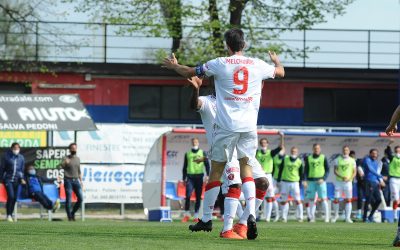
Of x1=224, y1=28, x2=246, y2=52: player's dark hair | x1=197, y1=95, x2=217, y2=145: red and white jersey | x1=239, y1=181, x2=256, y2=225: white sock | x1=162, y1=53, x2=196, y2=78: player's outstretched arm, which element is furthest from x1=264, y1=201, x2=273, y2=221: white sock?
x1=224, y1=28, x2=246, y2=52: player's dark hair

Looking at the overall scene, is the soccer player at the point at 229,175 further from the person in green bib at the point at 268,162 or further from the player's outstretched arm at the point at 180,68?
the person in green bib at the point at 268,162

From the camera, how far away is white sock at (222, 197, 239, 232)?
14711 millimetres

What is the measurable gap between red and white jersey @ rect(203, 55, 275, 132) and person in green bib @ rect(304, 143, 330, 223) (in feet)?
56.1

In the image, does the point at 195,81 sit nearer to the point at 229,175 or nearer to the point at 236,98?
the point at 236,98

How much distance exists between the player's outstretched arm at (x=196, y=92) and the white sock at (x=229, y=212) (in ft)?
4.66

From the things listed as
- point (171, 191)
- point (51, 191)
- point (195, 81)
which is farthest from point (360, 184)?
point (195, 81)

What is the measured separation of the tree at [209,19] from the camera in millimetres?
42656

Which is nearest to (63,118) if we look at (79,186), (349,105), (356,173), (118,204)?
(79,186)

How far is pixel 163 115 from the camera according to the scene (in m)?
47.4

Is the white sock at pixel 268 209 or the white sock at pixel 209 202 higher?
the white sock at pixel 209 202

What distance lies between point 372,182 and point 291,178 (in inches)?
86.0

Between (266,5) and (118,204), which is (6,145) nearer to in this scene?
(118,204)

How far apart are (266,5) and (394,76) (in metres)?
6.68

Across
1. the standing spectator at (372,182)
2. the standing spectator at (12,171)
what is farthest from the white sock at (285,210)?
the standing spectator at (12,171)
